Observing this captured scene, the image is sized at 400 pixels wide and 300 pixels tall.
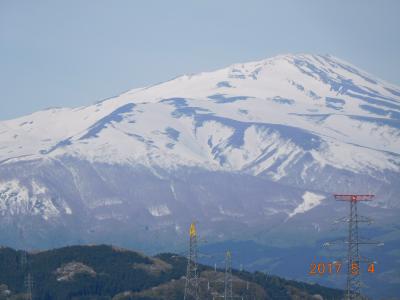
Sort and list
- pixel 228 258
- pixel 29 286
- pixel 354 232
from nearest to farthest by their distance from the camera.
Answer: pixel 354 232, pixel 228 258, pixel 29 286

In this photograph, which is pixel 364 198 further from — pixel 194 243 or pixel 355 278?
pixel 194 243

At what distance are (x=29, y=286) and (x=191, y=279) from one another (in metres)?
26.5

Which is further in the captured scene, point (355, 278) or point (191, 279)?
point (191, 279)

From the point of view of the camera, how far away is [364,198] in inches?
5945

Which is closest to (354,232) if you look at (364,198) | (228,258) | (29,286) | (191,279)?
(364,198)

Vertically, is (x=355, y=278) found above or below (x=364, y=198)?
below

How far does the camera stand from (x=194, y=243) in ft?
513

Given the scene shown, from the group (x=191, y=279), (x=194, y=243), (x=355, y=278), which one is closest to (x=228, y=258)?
(x=194, y=243)

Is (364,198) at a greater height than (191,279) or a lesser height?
greater

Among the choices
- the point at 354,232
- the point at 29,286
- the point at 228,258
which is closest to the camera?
the point at 354,232

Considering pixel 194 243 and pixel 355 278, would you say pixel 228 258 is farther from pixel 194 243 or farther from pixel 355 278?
pixel 355 278

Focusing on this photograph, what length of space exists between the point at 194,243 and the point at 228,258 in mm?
6770

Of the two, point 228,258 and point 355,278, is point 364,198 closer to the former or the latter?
point 355,278

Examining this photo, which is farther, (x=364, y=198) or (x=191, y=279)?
(x=191, y=279)
